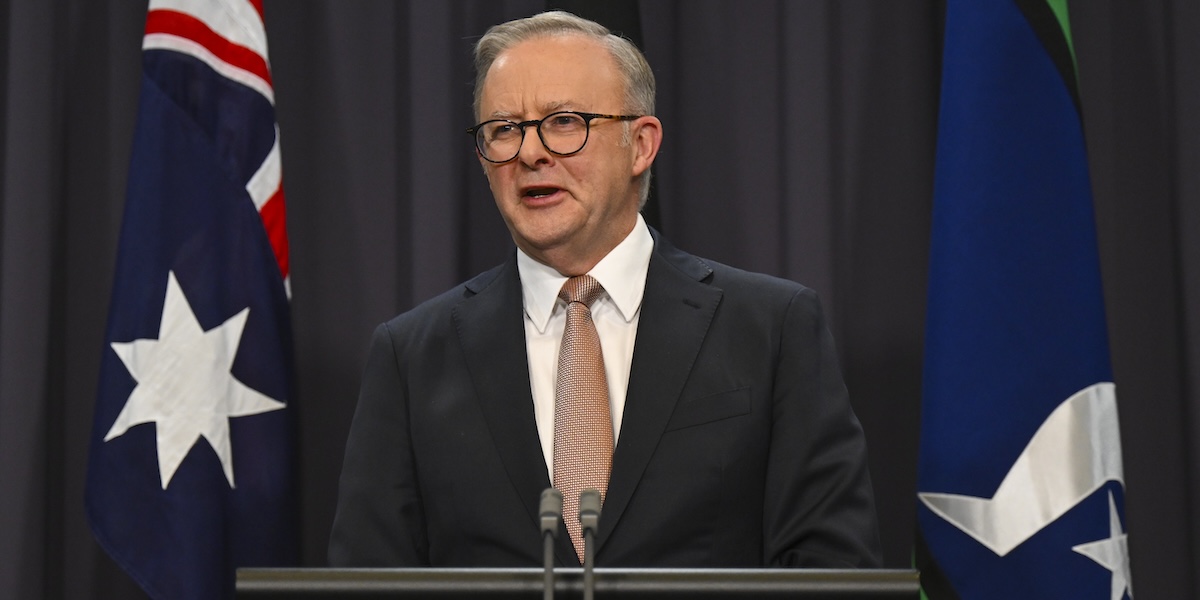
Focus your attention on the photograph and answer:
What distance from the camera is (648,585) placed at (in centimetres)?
110

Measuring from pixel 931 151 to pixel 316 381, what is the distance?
5.44ft

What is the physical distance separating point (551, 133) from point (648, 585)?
1.05 metres

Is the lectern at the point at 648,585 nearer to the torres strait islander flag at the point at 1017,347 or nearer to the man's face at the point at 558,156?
the man's face at the point at 558,156

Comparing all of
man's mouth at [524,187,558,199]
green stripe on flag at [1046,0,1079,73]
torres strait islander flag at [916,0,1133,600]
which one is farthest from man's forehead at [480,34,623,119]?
green stripe on flag at [1046,0,1079,73]

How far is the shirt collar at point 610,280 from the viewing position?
2.04 metres

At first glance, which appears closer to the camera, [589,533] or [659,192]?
[589,533]

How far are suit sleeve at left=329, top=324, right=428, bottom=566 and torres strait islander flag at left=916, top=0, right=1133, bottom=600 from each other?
3.35 ft

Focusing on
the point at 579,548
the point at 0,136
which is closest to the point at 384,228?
the point at 0,136

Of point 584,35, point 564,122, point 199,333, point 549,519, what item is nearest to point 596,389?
point 564,122

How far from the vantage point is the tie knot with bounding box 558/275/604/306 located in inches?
80.3

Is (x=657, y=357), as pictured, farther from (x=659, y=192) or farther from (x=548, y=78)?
(x=659, y=192)

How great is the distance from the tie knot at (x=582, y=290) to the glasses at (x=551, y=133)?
0.22 meters

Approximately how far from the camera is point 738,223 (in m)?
3.01

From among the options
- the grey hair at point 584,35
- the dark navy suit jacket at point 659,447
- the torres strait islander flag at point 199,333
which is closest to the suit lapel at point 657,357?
the dark navy suit jacket at point 659,447
